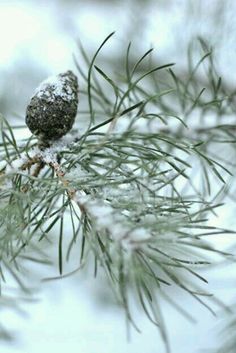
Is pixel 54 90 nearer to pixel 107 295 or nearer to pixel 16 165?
pixel 16 165

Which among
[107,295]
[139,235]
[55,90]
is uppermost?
[107,295]

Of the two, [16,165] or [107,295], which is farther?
[107,295]

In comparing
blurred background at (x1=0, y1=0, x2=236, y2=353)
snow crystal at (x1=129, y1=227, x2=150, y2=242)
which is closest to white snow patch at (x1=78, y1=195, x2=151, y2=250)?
snow crystal at (x1=129, y1=227, x2=150, y2=242)

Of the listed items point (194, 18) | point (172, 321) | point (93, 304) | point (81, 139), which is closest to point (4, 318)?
point (93, 304)

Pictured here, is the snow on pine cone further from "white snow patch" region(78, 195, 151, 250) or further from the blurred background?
the blurred background

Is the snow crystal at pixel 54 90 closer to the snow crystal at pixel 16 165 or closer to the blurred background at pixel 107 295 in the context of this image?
the snow crystal at pixel 16 165

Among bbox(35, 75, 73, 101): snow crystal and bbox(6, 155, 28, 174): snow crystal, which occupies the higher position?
bbox(35, 75, 73, 101): snow crystal

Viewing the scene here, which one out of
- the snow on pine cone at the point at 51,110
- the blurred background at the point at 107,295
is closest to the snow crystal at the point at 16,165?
the snow on pine cone at the point at 51,110

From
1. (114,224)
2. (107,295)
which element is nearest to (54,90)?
(114,224)
